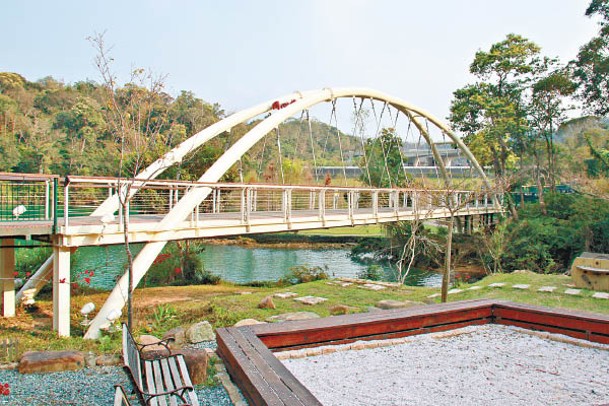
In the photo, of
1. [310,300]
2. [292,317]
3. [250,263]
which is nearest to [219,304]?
[310,300]

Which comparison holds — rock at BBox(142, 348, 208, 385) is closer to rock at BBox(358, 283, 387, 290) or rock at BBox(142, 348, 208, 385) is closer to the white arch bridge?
the white arch bridge

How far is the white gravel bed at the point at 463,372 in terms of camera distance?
3.44 metres

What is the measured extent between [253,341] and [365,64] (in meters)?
12.2

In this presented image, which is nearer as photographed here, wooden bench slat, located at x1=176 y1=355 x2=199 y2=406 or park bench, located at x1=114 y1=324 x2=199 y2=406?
park bench, located at x1=114 y1=324 x2=199 y2=406

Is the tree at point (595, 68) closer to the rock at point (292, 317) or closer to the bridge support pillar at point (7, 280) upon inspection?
the rock at point (292, 317)

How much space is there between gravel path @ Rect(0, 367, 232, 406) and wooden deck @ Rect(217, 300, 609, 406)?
0.26 metres

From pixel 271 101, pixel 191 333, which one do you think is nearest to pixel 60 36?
pixel 271 101

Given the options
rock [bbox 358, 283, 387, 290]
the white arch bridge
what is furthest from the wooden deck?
rock [bbox 358, 283, 387, 290]

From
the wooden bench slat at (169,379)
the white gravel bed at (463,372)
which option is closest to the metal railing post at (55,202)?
the wooden bench slat at (169,379)

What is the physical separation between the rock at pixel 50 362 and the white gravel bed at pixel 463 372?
5.96ft

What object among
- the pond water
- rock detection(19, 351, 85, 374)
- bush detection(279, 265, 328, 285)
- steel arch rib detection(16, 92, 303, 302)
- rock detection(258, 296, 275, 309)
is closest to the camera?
rock detection(19, 351, 85, 374)

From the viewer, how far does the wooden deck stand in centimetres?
302

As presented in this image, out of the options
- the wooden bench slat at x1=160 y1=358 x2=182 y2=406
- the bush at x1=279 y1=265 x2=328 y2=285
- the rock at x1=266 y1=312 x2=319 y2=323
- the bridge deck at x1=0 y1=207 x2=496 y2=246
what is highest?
the bridge deck at x1=0 y1=207 x2=496 y2=246

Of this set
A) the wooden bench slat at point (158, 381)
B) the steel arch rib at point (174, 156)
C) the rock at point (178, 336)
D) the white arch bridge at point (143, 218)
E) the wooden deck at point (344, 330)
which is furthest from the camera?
the steel arch rib at point (174, 156)
